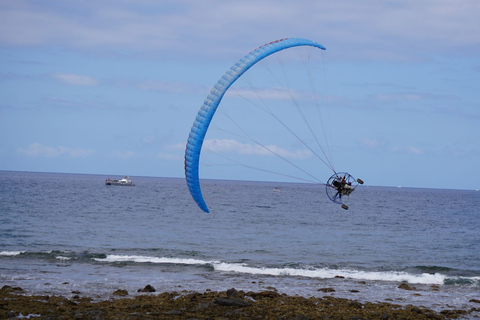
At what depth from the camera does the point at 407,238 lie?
4203 cm

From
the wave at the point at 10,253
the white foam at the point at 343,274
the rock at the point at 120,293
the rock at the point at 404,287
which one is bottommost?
the wave at the point at 10,253

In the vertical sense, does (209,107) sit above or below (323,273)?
above

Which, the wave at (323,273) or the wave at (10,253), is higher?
the wave at (323,273)

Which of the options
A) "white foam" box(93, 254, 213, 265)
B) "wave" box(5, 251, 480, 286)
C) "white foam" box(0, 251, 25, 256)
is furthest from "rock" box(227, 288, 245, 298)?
"white foam" box(0, 251, 25, 256)

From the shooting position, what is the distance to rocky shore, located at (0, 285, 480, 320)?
15500mm

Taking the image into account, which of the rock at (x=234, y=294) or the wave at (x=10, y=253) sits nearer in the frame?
the rock at (x=234, y=294)

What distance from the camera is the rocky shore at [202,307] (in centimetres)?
1550

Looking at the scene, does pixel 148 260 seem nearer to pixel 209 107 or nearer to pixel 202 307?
pixel 202 307

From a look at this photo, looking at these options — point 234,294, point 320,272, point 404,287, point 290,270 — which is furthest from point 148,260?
point 404,287

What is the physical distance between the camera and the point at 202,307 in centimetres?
1633

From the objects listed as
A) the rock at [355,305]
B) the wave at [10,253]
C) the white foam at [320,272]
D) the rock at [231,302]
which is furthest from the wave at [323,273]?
the rock at [231,302]

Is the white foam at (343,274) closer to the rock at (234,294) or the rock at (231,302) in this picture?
the rock at (234,294)

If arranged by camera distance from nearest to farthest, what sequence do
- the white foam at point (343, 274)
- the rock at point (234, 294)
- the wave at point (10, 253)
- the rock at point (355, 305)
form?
1. the rock at point (355, 305)
2. the rock at point (234, 294)
3. the white foam at point (343, 274)
4. the wave at point (10, 253)

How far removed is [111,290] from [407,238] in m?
28.6
